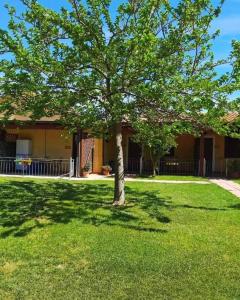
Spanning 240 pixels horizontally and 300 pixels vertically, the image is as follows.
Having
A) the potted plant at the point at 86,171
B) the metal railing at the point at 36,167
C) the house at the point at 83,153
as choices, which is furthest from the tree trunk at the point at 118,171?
the metal railing at the point at 36,167

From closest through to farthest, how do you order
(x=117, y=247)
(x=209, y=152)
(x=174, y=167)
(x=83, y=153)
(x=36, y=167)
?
1. (x=117, y=247)
2. (x=83, y=153)
3. (x=36, y=167)
4. (x=174, y=167)
5. (x=209, y=152)

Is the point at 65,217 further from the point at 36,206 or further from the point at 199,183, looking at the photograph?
the point at 199,183

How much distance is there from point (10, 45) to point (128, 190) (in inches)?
297

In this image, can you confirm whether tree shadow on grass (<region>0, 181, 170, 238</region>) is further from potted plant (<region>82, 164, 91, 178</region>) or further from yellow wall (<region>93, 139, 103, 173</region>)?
yellow wall (<region>93, 139, 103, 173</region>)

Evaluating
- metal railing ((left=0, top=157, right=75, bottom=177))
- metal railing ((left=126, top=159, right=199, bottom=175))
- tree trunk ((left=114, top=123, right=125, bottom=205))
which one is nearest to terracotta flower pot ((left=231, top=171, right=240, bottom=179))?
metal railing ((left=126, top=159, right=199, bottom=175))

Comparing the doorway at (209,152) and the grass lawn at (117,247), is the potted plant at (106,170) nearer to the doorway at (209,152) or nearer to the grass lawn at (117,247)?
the doorway at (209,152)

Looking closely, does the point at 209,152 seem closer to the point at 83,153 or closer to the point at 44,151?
the point at 83,153

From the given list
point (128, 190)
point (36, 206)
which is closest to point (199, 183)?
point (128, 190)

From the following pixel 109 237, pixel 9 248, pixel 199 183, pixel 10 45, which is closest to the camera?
pixel 9 248

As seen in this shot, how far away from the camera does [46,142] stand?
24.8m

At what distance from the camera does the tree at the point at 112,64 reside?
36.0 ft

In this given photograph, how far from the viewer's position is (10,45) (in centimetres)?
1116

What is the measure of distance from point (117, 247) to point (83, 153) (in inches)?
562

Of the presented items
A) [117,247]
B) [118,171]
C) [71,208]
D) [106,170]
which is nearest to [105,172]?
[106,170]
